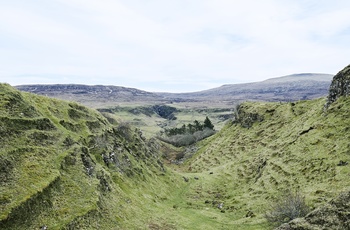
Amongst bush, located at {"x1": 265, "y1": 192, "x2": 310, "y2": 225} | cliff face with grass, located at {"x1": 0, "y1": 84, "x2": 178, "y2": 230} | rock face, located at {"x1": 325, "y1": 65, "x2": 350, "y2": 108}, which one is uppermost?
rock face, located at {"x1": 325, "y1": 65, "x2": 350, "y2": 108}

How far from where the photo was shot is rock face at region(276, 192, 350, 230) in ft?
58.9

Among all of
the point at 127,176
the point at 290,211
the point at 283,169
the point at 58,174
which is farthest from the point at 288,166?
the point at 58,174

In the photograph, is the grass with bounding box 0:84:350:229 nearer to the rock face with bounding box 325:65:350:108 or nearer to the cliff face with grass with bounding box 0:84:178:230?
the cliff face with grass with bounding box 0:84:178:230

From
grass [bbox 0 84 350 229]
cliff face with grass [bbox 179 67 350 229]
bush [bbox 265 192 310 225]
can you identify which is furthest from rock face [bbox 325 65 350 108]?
bush [bbox 265 192 310 225]

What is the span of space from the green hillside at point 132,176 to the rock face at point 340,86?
0.33 m

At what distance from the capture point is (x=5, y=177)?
1339 inches

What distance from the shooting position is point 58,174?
39562mm

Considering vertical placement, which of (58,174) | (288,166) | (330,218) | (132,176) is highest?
(330,218)

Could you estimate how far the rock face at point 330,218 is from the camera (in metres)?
18.0

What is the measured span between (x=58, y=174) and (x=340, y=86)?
75627mm

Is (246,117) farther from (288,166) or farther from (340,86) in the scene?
(288,166)

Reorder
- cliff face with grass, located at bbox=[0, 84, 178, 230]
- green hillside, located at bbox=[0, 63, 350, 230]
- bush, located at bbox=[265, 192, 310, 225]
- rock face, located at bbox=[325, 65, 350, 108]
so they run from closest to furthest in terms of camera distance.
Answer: cliff face with grass, located at bbox=[0, 84, 178, 230] → green hillside, located at bbox=[0, 63, 350, 230] → bush, located at bbox=[265, 192, 310, 225] → rock face, located at bbox=[325, 65, 350, 108]

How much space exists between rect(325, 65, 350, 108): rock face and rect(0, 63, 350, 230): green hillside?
0.33m

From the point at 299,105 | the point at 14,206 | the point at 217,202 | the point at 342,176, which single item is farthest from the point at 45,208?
the point at 299,105
